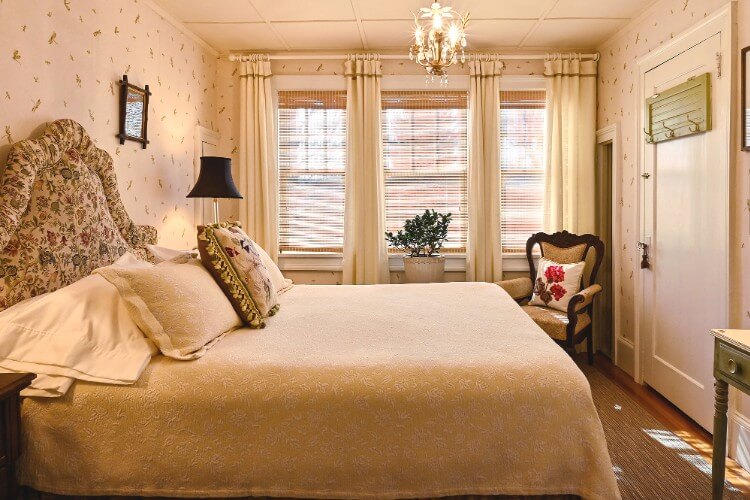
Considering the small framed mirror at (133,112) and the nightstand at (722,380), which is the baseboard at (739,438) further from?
the small framed mirror at (133,112)

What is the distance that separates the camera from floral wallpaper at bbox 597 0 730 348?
3.64 metres

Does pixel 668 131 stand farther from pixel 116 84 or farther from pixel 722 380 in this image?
pixel 116 84

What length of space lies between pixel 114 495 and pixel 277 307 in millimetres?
1176

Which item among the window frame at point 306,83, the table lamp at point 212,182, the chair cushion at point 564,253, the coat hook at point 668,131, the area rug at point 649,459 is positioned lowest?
the area rug at point 649,459

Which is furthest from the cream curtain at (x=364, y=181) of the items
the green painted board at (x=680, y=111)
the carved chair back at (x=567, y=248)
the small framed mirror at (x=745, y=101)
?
the small framed mirror at (x=745, y=101)

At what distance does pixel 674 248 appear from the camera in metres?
3.33

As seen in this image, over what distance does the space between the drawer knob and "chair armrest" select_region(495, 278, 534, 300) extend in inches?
92.6

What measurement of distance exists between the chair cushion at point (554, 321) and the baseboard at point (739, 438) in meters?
1.23

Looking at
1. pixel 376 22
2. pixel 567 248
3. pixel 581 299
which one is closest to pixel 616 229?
pixel 567 248

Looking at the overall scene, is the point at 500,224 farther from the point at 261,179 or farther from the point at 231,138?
the point at 231,138

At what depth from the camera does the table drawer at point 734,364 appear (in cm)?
184

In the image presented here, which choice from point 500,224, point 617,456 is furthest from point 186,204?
point 617,456

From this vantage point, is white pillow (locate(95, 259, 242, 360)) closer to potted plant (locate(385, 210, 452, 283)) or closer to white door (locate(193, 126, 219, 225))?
white door (locate(193, 126, 219, 225))

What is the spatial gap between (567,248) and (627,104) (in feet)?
3.94
